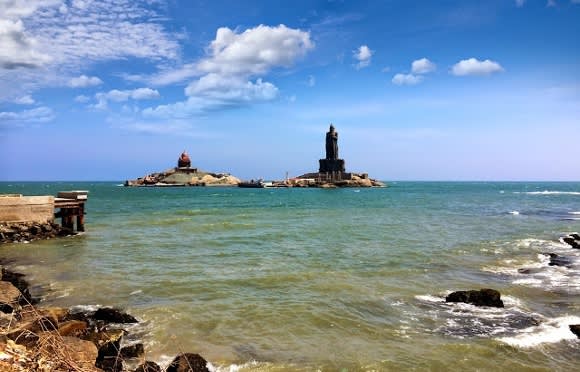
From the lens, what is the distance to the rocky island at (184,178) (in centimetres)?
17190

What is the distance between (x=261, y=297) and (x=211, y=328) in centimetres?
288

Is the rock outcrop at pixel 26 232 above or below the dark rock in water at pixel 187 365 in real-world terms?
above

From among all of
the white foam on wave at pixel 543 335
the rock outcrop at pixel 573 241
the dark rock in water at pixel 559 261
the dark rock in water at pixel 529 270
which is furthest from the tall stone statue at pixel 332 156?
the white foam on wave at pixel 543 335

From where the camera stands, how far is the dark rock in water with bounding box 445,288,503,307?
41.3ft

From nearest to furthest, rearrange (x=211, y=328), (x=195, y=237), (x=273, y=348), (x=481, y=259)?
(x=273, y=348), (x=211, y=328), (x=481, y=259), (x=195, y=237)

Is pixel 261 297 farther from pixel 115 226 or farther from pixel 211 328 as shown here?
pixel 115 226

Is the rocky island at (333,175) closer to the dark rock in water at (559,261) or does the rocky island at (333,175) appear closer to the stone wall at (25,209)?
the stone wall at (25,209)

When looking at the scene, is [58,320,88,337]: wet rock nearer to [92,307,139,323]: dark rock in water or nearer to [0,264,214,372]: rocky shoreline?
[0,264,214,372]: rocky shoreline

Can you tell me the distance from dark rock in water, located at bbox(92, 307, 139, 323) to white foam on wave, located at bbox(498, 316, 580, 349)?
9431mm

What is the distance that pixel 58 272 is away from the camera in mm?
17219

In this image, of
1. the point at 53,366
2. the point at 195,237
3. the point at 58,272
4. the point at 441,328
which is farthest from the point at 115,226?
the point at 53,366

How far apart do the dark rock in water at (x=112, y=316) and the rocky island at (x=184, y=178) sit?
6385 inches

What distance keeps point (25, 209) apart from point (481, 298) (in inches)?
1024

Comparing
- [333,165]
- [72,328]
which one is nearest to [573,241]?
[72,328]
